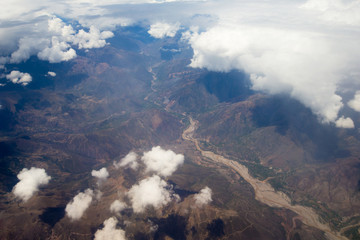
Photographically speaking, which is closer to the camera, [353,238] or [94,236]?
[94,236]

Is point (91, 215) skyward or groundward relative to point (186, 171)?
skyward

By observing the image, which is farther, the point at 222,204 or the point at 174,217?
the point at 222,204

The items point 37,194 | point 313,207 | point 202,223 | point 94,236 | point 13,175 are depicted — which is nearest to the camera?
point 94,236

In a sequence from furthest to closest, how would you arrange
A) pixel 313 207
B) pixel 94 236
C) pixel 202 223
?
pixel 313 207
pixel 202 223
pixel 94 236

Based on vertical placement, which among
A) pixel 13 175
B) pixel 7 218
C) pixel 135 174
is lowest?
pixel 13 175

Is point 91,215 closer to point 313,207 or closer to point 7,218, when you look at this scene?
point 7,218

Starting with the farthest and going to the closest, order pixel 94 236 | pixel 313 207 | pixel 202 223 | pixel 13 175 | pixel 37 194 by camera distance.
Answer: pixel 13 175, pixel 313 207, pixel 37 194, pixel 202 223, pixel 94 236

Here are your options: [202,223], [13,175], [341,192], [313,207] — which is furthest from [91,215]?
[341,192]

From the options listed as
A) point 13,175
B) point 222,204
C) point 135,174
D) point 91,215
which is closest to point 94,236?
point 91,215

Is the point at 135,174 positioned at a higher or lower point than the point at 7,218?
lower
